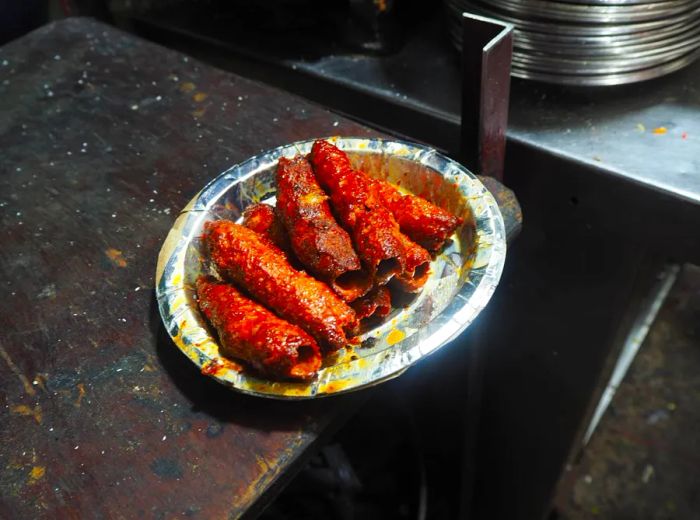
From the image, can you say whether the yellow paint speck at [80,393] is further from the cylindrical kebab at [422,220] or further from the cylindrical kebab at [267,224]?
the cylindrical kebab at [422,220]

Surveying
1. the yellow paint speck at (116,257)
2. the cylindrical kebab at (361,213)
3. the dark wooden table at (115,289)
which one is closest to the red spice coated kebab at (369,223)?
the cylindrical kebab at (361,213)

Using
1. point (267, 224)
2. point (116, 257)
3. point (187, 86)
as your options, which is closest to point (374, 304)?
point (267, 224)

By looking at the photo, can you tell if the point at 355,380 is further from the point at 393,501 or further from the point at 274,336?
the point at 393,501

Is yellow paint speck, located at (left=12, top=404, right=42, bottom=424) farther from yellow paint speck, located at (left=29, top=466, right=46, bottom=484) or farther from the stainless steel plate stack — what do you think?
the stainless steel plate stack

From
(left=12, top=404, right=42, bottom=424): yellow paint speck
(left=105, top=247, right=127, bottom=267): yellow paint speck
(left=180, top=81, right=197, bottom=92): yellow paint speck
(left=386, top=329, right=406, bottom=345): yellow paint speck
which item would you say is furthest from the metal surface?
(left=180, top=81, right=197, bottom=92): yellow paint speck

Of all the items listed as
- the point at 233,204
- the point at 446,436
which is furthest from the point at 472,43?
the point at 446,436

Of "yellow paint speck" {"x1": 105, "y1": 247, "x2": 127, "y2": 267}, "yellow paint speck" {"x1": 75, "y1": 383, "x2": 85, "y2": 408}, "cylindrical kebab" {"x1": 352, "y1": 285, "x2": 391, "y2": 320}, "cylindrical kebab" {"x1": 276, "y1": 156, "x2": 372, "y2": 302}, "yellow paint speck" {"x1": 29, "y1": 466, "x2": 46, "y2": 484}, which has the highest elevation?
"cylindrical kebab" {"x1": 276, "y1": 156, "x2": 372, "y2": 302}

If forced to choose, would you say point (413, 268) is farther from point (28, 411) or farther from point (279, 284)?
point (28, 411)

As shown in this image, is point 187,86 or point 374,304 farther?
point 187,86
